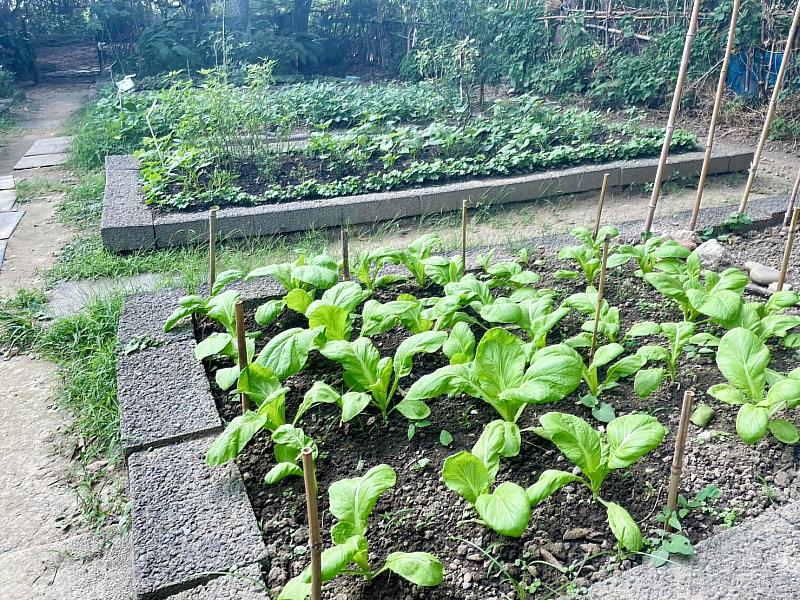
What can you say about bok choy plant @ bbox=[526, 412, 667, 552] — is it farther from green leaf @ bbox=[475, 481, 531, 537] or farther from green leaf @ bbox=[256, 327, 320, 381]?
green leaf @ bbox=[256, 327, 320, 381]

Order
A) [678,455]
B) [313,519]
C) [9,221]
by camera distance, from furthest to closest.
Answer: [9,221], [678,455], [313,519]

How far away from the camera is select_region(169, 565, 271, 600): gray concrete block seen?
1.61 metres

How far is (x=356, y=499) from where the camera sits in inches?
67.8

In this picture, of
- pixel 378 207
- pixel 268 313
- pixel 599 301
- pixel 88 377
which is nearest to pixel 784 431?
pixel 599 301

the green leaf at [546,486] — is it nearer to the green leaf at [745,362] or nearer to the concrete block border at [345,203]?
the green leaf at [745,362]

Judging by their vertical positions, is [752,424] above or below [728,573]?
above

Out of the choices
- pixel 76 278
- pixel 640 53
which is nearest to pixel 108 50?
pixel 640 53

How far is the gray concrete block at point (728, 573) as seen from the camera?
153cm

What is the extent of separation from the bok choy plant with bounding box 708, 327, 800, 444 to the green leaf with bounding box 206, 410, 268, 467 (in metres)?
1.35

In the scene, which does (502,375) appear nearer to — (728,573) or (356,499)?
(356,499)

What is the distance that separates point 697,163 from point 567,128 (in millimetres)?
1134

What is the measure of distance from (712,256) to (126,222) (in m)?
3.27

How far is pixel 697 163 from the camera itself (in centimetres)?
547

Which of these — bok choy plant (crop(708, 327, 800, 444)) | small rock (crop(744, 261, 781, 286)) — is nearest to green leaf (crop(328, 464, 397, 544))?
bok choy plant (crop(708, 327, 800, 444))
